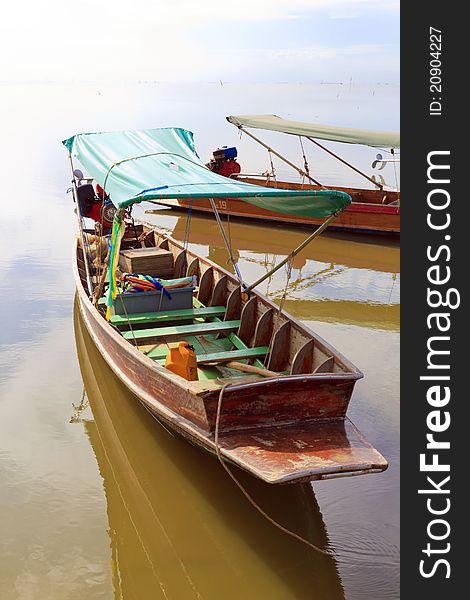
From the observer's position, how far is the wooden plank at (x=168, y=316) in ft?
27.0

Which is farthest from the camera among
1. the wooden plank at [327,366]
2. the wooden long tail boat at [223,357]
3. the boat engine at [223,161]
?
the boat engine at [223,161]

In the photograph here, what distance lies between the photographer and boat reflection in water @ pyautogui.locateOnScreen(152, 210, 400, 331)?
36.1 feet

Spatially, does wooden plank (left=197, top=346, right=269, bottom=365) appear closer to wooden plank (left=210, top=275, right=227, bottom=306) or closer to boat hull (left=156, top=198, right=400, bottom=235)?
wooden plank (left=210, top=275, right=227, bottom=306)

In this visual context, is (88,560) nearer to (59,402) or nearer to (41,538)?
(41,538)

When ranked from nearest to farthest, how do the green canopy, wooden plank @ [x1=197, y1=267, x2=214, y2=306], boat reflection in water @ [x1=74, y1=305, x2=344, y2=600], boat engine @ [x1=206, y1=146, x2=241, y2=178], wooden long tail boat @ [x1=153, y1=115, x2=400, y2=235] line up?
boat reflection in water @ [x1=74, y1=305, x2=344, y2=600] < wooden plank @ [x1=197, y1=267, x2=214, y2=306] < the green canopy < wooden long tail boat @ [x1=153, y1=115, x2=400, y2=235] < boat engine @ [x1=206, y1=146, x2=241, y2=178]

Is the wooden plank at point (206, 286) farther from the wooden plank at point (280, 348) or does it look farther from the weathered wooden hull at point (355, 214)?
the weathered wooden hull at point (355, 214)

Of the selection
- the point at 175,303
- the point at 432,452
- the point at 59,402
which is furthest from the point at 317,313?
the point at 432,452

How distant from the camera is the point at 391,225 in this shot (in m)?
14.9

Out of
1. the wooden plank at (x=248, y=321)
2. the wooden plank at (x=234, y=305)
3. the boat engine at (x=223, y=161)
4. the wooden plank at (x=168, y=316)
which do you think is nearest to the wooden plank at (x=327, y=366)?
the wooden plank at (x=248, y=321)

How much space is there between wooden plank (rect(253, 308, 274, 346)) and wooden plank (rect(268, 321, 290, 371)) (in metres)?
0.39

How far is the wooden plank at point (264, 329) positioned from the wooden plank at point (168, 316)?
44.6 inches

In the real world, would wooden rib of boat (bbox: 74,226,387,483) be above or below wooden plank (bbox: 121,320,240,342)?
below

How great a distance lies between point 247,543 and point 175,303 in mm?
3733

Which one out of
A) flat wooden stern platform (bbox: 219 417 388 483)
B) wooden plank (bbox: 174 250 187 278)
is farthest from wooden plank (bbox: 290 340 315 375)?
wooden plank (bbox: 174 250 187 278)
